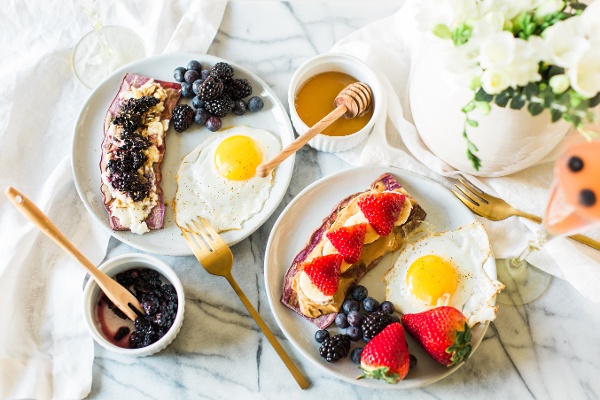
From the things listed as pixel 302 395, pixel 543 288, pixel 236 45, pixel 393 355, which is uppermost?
pixel 236 45

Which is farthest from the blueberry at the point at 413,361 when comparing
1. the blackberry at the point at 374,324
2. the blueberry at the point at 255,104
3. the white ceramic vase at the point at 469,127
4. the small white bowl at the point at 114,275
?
the blueberry at the point at 255,104

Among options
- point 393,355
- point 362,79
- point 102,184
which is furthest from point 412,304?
point 102,184

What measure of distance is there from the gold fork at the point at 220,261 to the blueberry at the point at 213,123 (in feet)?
1.39

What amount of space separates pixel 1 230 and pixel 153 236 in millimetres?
648

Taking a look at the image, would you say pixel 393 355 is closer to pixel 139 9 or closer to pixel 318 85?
pixel 318 85

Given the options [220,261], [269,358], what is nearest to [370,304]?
[269,358]

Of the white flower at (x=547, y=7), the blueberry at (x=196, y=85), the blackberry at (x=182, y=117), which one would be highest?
the white flower at (x=547, y=7)

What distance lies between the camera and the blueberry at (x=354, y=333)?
2242 millimetres

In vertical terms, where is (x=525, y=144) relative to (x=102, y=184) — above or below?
below

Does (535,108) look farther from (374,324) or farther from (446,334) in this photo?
(374,324)

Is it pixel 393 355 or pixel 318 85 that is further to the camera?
pixel 318 85

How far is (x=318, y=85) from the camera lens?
2.60 m

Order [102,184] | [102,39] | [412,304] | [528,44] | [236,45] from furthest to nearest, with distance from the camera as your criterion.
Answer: [236,45] < [102,39] < [102,184] < [412,304] < [528,44]

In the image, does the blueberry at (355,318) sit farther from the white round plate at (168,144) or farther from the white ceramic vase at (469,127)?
the white ceramic vase at (469,127)
